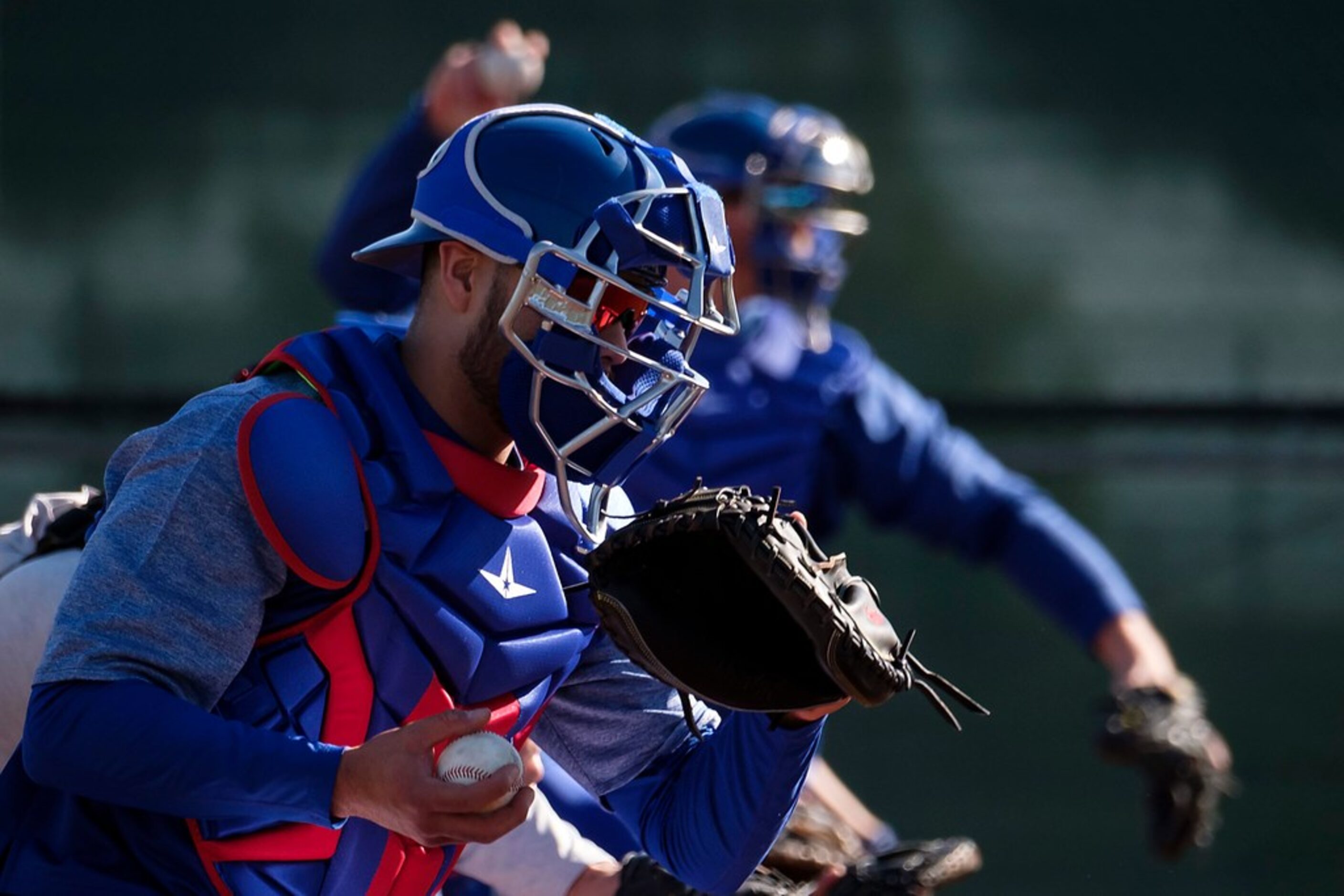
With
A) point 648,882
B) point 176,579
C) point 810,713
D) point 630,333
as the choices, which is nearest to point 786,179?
point 648,882

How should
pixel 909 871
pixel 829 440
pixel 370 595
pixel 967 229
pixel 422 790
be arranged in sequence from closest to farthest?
1. pixel 422 790
2. pixel 370 595
3. pixel 909 871
4. pixel 829 440
5. pixel 967 229

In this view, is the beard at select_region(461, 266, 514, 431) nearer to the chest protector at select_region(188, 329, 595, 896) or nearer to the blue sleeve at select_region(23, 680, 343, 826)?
the chest protector at select_region(188, 329, 595, 896)

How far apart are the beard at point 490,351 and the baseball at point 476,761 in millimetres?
410

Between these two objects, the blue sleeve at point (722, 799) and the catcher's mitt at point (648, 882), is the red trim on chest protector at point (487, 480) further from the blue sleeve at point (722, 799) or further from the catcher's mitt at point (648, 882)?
the catcher's mitt at point (648, 882)

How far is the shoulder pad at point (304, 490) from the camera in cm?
173

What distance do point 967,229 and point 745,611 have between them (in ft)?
15.3

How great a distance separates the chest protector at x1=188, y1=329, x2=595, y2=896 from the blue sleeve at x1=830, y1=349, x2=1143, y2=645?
1.82 m

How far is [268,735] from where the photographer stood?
1696 millimetres

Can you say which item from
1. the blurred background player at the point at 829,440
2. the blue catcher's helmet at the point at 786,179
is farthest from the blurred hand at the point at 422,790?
the blue catcher's helmet at the point at 786,179

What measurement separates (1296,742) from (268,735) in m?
5.10

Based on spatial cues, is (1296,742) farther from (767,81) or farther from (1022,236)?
(767,81)

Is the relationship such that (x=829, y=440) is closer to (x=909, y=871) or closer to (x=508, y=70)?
(x=508, y=70)

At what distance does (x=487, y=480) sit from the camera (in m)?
1.99

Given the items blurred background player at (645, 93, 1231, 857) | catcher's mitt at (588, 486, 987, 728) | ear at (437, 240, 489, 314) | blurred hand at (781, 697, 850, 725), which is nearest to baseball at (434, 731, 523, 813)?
catcher's mitt at (588, 486, 987, 728)
